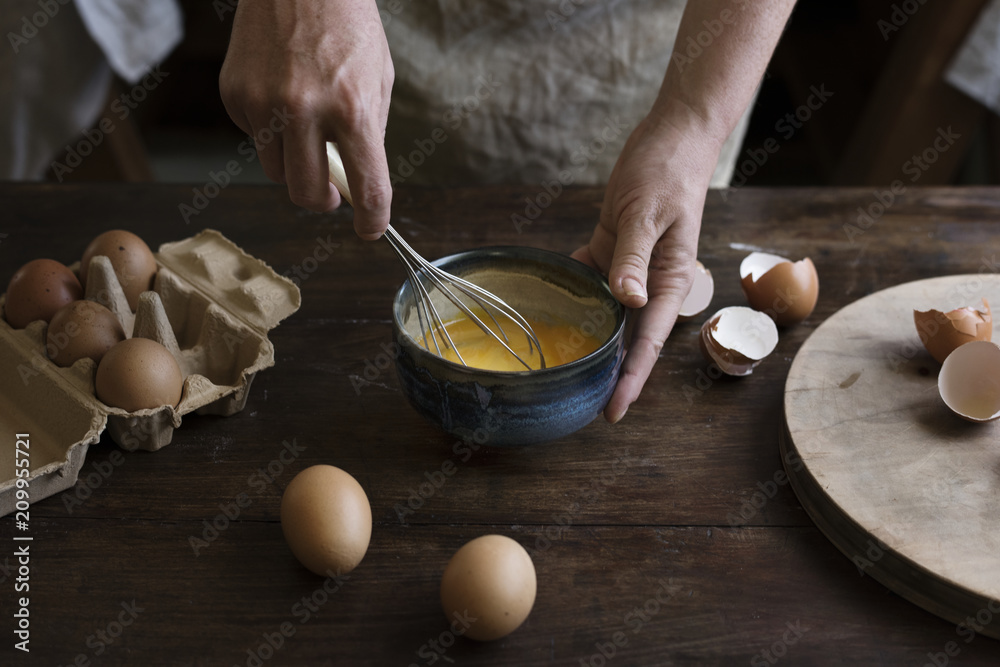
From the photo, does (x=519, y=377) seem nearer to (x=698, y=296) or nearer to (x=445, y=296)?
(x=445, y=296)

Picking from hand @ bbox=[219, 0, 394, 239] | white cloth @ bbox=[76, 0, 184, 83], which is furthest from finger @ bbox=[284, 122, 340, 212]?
white cloth @ bbox=[76, 0, 184, 83]

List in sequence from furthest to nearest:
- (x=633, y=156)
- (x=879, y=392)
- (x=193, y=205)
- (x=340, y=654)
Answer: (x=193, y=205), (x=633, y=156), (x=879, y=392), (x=340, y=654)

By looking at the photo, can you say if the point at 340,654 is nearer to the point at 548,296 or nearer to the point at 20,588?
the point at 20,588

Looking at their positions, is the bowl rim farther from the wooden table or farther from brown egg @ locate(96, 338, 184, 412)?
brown egg @ locate(96, 338, 184, 412)

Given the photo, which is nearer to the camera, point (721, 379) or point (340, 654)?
point (340, 654)

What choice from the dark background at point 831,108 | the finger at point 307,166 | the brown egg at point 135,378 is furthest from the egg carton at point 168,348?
the dark background at point 831,108

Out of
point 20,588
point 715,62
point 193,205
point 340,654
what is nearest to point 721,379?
point 715,62

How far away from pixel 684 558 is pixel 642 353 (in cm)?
22

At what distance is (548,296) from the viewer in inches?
33.8

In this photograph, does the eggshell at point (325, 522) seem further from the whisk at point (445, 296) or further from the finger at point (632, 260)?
the finger at point (632, 260)

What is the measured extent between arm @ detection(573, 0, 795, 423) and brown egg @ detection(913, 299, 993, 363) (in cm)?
26

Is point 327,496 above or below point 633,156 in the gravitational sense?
below

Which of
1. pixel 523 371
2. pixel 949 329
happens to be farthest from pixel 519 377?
pixel 949 329

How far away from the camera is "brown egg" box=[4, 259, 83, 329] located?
87 cm
